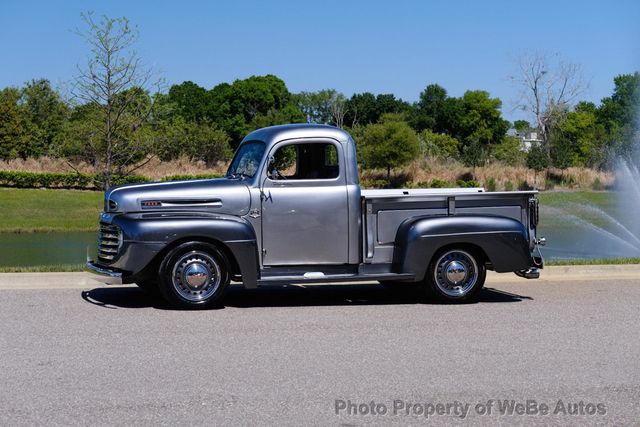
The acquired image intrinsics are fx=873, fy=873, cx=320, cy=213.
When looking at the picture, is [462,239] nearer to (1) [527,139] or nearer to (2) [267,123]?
(2) [267,123]

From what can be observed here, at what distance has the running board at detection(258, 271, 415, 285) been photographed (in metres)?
9.92

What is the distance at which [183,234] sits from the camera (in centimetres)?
955

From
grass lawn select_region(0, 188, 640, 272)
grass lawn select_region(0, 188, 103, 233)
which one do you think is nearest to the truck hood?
grass lawn select_region(0, 188, 640, 272)

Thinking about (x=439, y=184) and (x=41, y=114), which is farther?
(x=41, y=114)

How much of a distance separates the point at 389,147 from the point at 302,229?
42.1 metres

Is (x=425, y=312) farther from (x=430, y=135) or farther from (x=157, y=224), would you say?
(x=430, y=135)

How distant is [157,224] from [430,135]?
264 ft

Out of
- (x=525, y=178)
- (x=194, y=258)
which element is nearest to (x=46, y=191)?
(x=525, y=178)

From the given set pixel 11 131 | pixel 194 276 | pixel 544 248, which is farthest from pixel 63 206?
pixel 194 276

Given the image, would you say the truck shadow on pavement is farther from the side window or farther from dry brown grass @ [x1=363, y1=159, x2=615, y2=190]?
dry brown grass @ [x1=363, y1=159, x2=615, y2=190]

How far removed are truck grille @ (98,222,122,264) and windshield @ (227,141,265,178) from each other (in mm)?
1668

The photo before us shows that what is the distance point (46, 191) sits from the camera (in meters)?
41.1

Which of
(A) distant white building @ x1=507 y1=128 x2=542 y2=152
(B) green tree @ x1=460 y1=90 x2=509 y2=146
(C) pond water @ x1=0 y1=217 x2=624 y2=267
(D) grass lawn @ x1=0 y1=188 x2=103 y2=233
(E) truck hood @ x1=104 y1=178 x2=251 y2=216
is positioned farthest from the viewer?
(B) green tree @ x1=460 y1=90 x2=509 y2=146

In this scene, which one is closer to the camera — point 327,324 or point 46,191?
point 327,324
